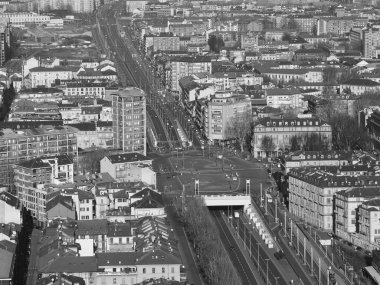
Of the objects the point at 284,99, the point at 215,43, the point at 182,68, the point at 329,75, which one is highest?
the point at 215,43

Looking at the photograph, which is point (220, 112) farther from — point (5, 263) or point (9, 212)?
point (5, 263)

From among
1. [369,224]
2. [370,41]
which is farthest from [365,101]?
[370,41]

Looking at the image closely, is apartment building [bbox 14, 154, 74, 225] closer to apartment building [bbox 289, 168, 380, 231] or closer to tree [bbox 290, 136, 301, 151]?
apartment building [bbox 289, 168, 380, 231]

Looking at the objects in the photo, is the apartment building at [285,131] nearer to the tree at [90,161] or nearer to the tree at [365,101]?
the tree at [365,101]

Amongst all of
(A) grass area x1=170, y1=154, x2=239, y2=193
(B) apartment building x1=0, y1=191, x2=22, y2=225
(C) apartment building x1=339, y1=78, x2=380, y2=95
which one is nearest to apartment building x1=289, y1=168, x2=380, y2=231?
(A) grass area x1=170, y1=154, x2=239, y2=193

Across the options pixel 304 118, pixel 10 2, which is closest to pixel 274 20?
pixel 10 2

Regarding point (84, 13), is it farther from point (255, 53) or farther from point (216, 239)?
point (216, 239)
